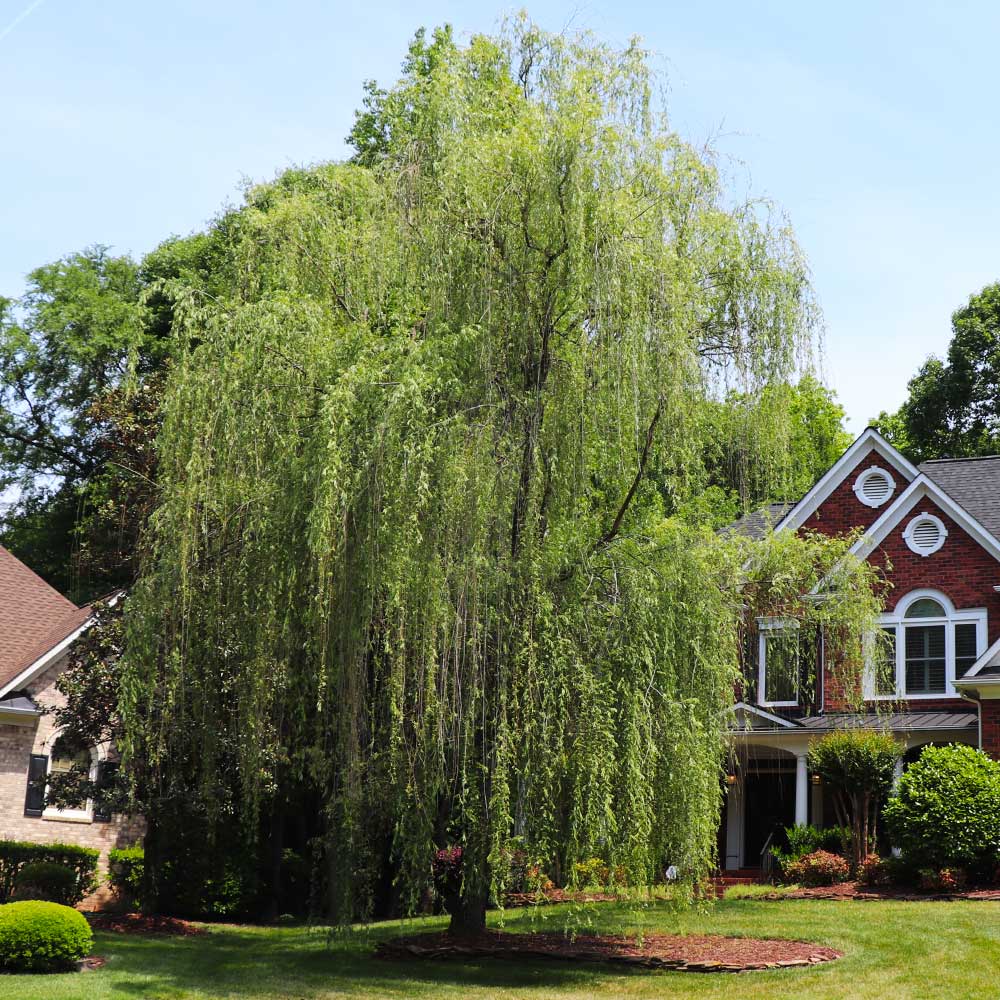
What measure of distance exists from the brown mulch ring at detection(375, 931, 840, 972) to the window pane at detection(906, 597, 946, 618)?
32.4 ft

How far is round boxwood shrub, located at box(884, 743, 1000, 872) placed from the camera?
59.9 ft

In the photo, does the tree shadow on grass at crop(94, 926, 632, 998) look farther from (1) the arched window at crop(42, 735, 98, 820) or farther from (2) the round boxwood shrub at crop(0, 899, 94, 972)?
(1) the arched window at crop(42, 735, 98, 820)

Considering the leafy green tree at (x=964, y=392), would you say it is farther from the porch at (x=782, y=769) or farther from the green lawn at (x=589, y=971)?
the green lawn at (x=589, y=971)

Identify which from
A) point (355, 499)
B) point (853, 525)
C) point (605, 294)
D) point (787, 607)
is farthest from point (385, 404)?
point (853, 525)

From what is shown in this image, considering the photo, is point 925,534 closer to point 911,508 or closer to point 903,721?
point 911,508

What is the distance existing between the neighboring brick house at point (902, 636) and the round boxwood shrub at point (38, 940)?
1145 cm

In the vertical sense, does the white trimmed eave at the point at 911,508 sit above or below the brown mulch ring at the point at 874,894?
above

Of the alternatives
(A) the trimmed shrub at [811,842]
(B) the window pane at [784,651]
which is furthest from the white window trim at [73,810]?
(A) the trimmed shrub at [811,842]

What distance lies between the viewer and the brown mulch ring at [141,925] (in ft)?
57.5

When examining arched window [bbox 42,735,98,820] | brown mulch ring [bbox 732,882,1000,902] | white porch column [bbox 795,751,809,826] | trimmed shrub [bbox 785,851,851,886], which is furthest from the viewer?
white porch column [bbox 795,751,809,826]

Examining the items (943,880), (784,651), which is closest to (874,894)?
(943,880)

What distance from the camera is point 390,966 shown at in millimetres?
14328

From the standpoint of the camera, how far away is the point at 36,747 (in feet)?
71.2

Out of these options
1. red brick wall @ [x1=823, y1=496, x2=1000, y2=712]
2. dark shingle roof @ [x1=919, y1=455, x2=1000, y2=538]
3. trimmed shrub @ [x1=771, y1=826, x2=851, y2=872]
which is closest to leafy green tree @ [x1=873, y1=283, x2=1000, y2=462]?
dark shingle roof @ [x1=919, y1=455, x2=1000, y2=538]
